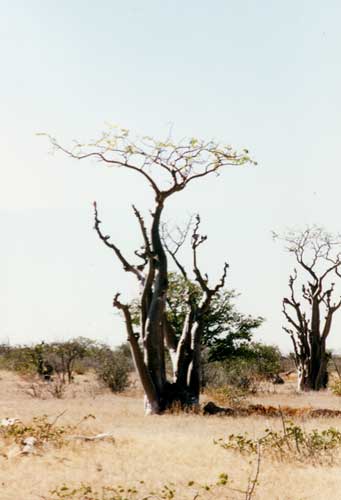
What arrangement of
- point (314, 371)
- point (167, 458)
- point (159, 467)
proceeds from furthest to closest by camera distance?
point (314, 371) → point (167, 458) → point (159, 467)

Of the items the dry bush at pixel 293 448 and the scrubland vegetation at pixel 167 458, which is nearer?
the scrubland vegetation at pixel 167 458

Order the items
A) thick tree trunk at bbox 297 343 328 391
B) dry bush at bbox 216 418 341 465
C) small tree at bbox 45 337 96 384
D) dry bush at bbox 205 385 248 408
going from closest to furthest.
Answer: dry bush at bbox 216 418 341 465
dry bush at bbox 205 385 248 408
thick tree trunk at bbox 297 343 328 391
small tree at bbox 45 337 96 384

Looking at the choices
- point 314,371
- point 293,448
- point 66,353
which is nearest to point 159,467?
point 293,448

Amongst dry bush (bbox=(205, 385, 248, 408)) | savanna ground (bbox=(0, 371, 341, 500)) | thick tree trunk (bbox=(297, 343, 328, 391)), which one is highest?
thick tree trunk (bbox=(297, 343, 328, 391))

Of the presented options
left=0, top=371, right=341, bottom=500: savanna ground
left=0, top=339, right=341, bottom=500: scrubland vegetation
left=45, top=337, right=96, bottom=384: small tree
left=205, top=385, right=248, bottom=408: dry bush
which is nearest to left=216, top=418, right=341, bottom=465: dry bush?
left=0, top=339, right=341, bottom=500: scrubland vegetation

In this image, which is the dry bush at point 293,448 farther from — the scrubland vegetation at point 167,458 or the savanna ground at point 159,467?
the savanna ground at point 159,467

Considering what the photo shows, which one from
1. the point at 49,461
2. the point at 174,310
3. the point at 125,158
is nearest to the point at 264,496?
the point at 49,461

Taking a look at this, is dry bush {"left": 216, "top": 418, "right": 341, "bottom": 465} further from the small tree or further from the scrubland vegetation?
the small tree

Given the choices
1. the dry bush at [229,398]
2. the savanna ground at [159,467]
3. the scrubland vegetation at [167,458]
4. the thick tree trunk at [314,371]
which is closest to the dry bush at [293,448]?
the scrubland vegetation at [167,458]

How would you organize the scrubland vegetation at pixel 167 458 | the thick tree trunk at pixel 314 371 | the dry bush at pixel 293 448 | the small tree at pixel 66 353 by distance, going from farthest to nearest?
1. the small tree at pixel 66 353
2. the thick tree trunk at pixel 314 371
3. the dry bush at pixel 293 448
4. the scrubland vegetation at pixel 167 458

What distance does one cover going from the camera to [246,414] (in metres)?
18.7

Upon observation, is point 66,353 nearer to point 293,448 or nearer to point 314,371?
point 314,371

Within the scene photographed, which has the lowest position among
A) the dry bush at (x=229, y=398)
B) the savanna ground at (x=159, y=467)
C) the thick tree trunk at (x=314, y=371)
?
the savanna ground at (x=159, y=467)

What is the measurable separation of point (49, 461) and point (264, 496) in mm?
3990
